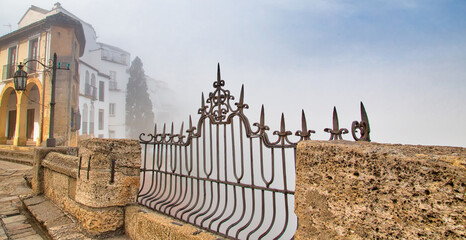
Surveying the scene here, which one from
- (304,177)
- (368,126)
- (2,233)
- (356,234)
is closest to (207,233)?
(304,177)

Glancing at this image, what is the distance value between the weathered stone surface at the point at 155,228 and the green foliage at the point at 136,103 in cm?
3718

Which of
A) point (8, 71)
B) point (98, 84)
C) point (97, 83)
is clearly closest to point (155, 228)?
point (8, 71)

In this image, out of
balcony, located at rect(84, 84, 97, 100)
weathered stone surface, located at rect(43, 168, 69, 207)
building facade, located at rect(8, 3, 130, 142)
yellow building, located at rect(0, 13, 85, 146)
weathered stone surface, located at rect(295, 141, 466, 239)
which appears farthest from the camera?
balcony, located at rect(84, 84, 97, 100)

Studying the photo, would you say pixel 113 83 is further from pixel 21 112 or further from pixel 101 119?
pixel 21 112

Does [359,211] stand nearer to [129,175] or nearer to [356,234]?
[356,234]

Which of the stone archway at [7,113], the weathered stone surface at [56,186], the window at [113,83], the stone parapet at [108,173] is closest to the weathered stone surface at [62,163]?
the weathered stone surface at [56,186]

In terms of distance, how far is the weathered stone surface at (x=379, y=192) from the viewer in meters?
1.00

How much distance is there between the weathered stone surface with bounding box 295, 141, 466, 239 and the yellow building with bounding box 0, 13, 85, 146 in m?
16.0

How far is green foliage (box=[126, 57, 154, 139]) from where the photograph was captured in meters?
38.7

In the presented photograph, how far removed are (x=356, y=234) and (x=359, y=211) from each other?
4.2 inches

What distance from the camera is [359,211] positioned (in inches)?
48.1

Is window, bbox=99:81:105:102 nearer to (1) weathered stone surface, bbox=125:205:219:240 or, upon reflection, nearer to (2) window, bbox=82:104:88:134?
(2) window, bbox=82:104:88:134

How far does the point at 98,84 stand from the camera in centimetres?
2820

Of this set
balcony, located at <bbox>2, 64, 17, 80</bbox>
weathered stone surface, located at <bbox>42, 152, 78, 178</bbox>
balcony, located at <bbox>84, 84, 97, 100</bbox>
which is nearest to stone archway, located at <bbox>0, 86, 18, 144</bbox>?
balcony, located at <bbox>2, 64, 17, 80</bbox>
